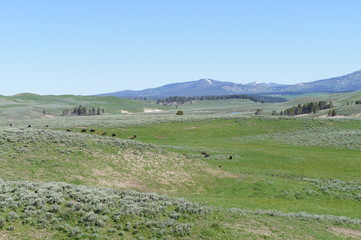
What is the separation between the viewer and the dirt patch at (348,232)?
22.1 meters

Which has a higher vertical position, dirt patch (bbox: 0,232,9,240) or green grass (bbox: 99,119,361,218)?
dirt patch (bbox: 0,232,9,240)

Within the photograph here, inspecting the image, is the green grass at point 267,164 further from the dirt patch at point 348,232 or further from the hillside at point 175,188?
the dirt patch at point 348,232

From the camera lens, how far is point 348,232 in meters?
22.8

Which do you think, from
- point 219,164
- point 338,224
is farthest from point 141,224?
point 219,164

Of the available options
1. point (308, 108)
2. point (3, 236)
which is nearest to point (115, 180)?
point (3, 236)

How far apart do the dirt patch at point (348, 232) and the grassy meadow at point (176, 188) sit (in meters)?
0.09

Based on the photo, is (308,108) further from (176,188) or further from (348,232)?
(348,232)

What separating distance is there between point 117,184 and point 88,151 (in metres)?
9.54

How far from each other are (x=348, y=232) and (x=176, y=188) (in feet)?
60.8

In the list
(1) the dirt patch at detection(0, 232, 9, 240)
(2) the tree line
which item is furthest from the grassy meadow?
(2) the tree line

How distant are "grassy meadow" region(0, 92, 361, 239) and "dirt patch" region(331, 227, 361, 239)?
0.09 metres

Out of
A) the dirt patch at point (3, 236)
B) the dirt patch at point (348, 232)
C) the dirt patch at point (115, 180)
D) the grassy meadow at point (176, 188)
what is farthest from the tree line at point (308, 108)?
the dirt patch at point (3, 236)

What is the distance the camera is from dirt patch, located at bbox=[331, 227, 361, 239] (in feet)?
72.5

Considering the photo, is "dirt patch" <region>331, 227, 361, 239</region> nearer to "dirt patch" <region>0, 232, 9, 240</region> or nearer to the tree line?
"dirt patch" <region>0, 232, 9, 240</region>
